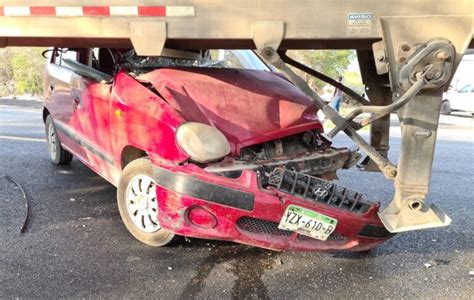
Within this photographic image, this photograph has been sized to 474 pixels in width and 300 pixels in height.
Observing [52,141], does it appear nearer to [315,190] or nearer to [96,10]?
[96,10]

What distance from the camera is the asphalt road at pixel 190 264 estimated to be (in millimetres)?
3240

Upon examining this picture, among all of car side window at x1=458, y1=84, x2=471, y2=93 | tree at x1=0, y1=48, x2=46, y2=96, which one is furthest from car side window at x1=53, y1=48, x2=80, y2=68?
tree at x1=0, y1=48, x2=46, y2=96

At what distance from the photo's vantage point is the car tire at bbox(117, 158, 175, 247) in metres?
3.80

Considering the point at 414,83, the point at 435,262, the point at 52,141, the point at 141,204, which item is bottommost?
the point at 435,262

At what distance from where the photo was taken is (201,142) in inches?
135

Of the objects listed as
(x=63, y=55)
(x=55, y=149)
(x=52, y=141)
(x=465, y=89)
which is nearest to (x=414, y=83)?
(x=63, y=55)

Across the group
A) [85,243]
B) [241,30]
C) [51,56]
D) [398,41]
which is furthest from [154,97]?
[51,56]

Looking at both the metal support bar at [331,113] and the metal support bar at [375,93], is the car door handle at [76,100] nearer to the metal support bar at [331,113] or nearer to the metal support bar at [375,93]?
the metal support bar at [331,113]

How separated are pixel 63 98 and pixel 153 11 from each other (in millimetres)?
2904

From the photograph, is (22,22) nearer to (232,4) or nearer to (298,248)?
(232,4)

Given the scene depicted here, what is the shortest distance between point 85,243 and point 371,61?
2869mm

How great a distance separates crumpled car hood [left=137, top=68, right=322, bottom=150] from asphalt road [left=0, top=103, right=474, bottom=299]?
97 cm

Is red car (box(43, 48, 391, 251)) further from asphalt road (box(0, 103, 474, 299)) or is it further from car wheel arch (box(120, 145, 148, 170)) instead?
asphalt road (box(0, 103, 474, 299))

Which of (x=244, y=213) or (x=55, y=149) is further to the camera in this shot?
(x=55, y=149)
